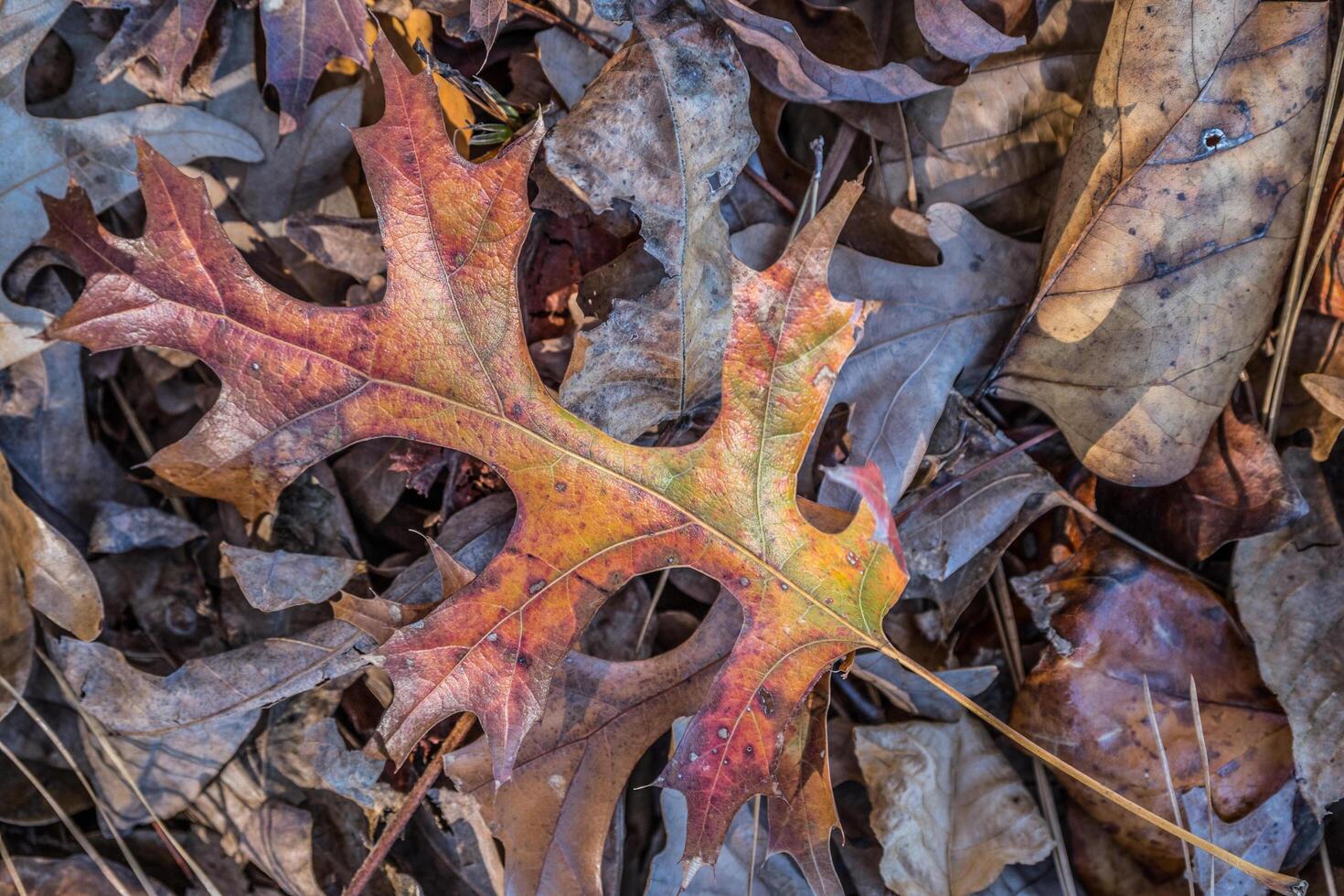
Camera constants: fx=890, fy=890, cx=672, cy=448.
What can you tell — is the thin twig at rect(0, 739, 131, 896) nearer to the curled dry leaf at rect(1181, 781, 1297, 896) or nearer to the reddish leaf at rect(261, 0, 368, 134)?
the reddish leaf at rect(261, 0, 368, 134)

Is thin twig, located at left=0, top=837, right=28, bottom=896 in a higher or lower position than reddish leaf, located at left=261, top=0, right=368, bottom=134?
lower

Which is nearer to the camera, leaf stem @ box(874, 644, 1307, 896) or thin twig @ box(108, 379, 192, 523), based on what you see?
leaf stem @ box(874, 644, 1307, 896)

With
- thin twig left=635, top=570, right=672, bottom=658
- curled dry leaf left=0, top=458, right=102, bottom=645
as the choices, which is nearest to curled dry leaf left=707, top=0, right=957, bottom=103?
thin twig left=635, top=570, right=672, bottom=658

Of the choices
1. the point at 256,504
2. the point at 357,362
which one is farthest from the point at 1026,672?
the point at 256,504

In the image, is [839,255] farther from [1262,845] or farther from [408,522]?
[1262,845]

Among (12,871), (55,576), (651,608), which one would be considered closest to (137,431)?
(55,576)

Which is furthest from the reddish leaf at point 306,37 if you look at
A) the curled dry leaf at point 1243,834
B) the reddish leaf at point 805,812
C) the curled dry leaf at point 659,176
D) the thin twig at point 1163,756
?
the curled dry leaf at point 1243,834
